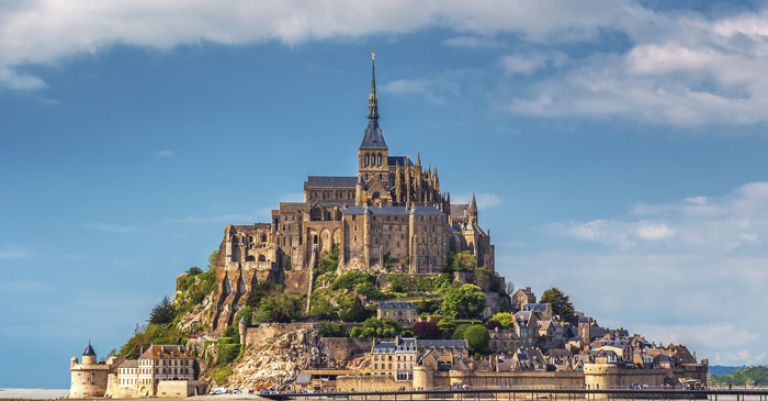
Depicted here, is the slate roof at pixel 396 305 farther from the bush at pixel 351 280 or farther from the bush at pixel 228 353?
the bush at pixel 228 353

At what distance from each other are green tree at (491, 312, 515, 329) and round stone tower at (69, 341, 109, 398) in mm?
31756

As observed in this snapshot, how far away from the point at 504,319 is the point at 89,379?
3382 cm

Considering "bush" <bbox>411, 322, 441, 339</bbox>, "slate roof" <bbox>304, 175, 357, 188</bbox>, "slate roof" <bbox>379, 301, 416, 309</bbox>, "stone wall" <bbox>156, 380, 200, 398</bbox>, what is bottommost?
"stone wall" <bbox>156, 380, 200, 398</bbox>

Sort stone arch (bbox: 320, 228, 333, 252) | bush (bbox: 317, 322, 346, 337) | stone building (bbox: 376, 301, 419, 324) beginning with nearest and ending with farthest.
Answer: bush (bbox: 317, 322, 346, 337) < stone building (bbox: 376, 301, 419, 324) < stone arch (bbox: 320, 228, 333, 252)

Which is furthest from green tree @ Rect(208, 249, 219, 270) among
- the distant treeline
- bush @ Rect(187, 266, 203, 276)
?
the distant treeline

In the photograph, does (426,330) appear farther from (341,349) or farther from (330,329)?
(330,329)

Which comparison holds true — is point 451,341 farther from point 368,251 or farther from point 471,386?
point 368,251

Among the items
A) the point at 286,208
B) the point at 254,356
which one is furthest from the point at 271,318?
the point at 286,208

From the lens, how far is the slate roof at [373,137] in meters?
132

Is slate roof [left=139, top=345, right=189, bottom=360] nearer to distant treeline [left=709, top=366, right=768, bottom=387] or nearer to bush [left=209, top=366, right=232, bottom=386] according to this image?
bush [left=209, top=366, right=232, bottom=386]

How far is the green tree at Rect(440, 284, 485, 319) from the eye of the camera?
384 ft

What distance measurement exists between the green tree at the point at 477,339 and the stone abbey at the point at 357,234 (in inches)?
456

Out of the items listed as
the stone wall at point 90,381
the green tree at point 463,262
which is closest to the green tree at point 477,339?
the green tree at point 463,262

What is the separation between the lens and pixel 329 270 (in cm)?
12325
